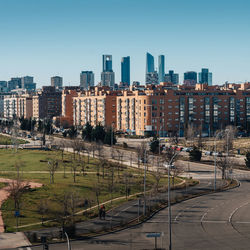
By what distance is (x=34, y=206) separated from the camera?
4866 cm

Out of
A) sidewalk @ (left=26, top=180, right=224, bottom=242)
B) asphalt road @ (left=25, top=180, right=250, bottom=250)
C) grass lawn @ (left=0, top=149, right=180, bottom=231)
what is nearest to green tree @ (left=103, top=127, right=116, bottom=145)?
grass lawn @ (left=0, top=149, right=180, bottom=231)

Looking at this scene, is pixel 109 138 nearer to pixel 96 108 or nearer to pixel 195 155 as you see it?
pixel 195 155

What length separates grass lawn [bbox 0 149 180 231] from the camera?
4688cm

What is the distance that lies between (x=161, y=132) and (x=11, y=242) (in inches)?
3856

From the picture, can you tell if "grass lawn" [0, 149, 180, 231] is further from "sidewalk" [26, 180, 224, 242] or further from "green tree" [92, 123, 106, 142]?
"green tree" [92, 123, 106, 142]

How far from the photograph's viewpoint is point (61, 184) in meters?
59.7

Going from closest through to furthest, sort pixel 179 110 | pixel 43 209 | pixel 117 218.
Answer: pixel 43 209 → pixel 117 218 → pixel 179 110

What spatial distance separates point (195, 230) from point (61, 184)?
77.8 feet

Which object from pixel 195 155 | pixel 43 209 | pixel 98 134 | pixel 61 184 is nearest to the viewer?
pixel 43 209

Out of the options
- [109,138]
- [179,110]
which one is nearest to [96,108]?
[179,110]

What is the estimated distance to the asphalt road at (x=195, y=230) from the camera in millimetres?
36469

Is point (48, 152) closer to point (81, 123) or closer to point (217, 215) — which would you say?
point (217, 215)

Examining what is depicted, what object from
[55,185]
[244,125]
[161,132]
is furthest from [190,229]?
[244,125]

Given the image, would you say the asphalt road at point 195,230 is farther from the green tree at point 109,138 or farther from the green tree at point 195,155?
the green tree at point 109,138
